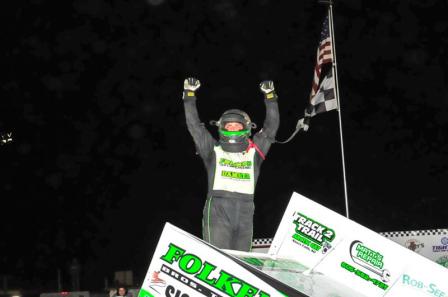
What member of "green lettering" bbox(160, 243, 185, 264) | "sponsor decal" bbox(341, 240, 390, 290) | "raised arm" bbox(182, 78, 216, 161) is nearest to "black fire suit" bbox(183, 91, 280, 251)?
"raised arm" bbox(182, 78, 216, 161)

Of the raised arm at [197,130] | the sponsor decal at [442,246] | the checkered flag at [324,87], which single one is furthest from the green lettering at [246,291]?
the checkered flag at [324,87]

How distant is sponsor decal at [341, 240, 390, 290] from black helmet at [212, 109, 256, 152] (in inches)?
56.7

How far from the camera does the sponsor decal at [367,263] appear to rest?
4023 mm

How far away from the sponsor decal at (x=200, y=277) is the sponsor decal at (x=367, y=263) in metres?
1.32

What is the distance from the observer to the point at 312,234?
4.31 meters

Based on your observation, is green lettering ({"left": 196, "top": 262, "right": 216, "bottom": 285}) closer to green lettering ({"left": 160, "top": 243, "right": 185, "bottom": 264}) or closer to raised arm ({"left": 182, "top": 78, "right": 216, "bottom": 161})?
green lettering ({"left": 160, "top": 243, "right": 185, "bottom": 264})

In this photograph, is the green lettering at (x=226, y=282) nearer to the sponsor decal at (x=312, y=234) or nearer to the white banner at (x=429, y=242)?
the sponsor decal at (x=312, y=234)

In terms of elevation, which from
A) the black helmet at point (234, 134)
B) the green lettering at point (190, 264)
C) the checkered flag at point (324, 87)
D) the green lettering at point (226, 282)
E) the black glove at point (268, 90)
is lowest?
the green lettering at point (226, 282)

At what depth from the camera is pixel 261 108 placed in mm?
32375

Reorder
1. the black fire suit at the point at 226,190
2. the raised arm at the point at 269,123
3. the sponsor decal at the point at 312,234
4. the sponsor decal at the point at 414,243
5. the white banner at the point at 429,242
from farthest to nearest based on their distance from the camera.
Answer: the sponsor decal at the point at 414,243 → the white banner at the point at 429,242 → the raised arm at the point at 269,123 → the black fire suit at the point at 226,190 → the sponsor decal at the point at 312,234

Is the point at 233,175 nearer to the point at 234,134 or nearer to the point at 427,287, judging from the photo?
the point at 234,134

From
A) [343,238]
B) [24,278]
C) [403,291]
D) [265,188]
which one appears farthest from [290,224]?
[265,188]

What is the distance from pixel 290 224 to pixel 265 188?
27960mm

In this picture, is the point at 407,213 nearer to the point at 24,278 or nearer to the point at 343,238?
the point at 24,278
